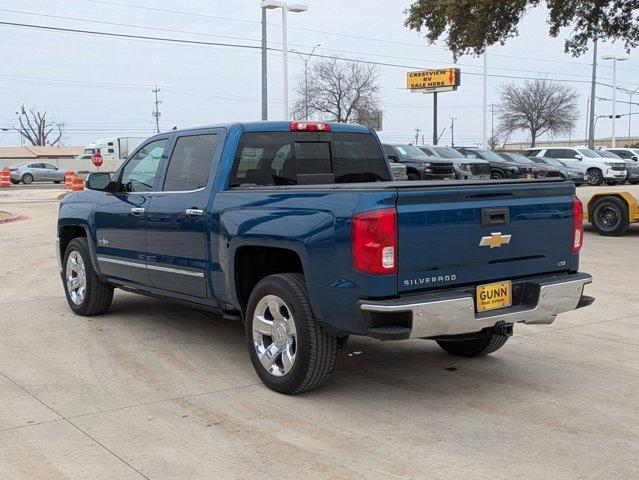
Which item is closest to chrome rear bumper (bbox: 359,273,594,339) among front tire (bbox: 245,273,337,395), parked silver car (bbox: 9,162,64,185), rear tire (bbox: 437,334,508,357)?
front tire (bbox: 245,273,337,395)

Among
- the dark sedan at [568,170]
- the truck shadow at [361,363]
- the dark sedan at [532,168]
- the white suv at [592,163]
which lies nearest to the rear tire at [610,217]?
the truck shadow at [361,363]

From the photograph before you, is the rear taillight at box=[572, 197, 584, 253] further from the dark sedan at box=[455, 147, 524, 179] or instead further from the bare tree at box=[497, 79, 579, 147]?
the bare tree at box=[497, 79, 579, 147]

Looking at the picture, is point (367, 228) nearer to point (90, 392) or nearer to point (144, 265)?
point (90, 392)

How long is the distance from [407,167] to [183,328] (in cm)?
1752

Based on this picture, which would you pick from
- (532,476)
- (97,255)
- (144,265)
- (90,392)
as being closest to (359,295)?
(532,476)

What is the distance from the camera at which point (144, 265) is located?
6531 millimetres

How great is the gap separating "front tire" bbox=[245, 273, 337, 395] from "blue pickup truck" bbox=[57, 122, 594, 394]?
0.01 metres

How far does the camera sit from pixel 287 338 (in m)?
5.04

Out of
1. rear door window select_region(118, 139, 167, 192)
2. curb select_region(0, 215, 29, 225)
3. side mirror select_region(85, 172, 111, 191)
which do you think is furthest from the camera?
curb select_region(0, 215, 29, 225)

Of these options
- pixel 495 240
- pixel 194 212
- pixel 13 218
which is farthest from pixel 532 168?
Result: pixel 495 240

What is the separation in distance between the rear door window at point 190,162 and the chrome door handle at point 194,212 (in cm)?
22

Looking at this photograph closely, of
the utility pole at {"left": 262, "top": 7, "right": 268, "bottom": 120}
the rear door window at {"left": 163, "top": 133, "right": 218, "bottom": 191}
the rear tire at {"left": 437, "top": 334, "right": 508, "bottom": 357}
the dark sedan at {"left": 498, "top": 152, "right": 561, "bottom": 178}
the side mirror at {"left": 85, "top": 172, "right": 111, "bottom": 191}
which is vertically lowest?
the rear tire at {"left": 437, "top": 334, "right": 508, "bottom": 357}

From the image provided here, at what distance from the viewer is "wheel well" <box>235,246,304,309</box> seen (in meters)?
5.35

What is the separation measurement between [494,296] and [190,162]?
2.85 meters
